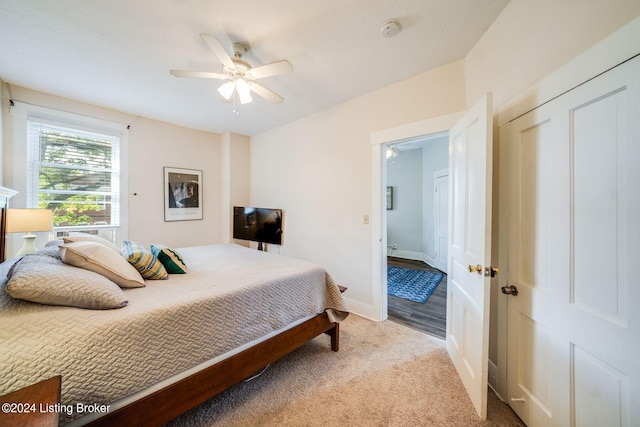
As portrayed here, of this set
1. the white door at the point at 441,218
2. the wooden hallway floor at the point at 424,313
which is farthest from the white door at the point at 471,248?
the white door at the point at 441,218

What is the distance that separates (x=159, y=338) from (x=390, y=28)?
240 cm

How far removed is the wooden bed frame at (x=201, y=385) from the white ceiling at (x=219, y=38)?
2.23m

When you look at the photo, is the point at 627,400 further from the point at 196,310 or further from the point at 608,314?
the point at 196,310

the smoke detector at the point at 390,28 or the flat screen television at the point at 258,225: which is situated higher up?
the smoke detector at the point at 390,28

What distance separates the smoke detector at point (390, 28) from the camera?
1.61m

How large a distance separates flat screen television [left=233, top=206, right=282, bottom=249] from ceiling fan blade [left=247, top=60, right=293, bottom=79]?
181cm

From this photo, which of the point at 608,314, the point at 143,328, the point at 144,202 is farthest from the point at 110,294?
the point at 144,202

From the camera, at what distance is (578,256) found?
1029mm

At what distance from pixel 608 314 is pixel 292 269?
5.55 feet

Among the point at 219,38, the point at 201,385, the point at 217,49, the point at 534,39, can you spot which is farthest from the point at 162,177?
the point at 534,39

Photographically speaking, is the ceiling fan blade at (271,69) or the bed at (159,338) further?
the ceiling fan blade at (271,69)

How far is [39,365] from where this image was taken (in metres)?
0.83

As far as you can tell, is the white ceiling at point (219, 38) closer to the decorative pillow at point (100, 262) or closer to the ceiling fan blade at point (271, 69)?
the ceiling fan blade at point (271, 69)

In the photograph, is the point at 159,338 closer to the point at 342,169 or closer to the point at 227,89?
the point at 227,89
